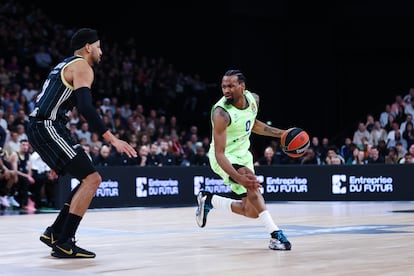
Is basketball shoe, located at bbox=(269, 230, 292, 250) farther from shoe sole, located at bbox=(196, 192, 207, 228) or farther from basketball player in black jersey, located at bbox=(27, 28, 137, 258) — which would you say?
basketball player in black jersey, located at bbox=(27, 28, 137, 258)

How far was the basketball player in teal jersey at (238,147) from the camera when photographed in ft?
26.7

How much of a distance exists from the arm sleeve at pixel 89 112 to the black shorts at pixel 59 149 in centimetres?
44

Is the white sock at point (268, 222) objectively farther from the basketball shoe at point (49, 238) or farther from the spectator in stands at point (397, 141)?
the spectator in stands at point (397, 141)

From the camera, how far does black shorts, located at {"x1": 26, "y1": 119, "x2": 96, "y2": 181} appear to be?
7.43m

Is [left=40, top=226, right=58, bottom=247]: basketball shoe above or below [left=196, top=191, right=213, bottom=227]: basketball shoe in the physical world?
below

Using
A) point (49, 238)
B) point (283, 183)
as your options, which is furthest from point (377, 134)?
point (49, 238)

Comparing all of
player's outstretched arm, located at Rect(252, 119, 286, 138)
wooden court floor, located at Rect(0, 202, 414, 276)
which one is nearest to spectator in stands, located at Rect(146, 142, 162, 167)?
wooden court floor, located at Rect(0, 202, 414, 276)

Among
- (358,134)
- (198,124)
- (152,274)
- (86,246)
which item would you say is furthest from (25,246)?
(198,124)

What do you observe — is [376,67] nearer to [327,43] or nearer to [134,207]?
[327,43]

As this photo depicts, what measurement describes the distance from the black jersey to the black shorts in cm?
8

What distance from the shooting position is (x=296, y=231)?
10.3 metres

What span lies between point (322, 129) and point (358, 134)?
15.9 feet

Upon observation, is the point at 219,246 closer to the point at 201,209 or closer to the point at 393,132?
the point at 201,209

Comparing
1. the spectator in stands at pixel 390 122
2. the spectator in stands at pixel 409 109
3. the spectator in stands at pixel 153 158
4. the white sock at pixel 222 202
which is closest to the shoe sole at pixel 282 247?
the white sock at pixel 222 202
